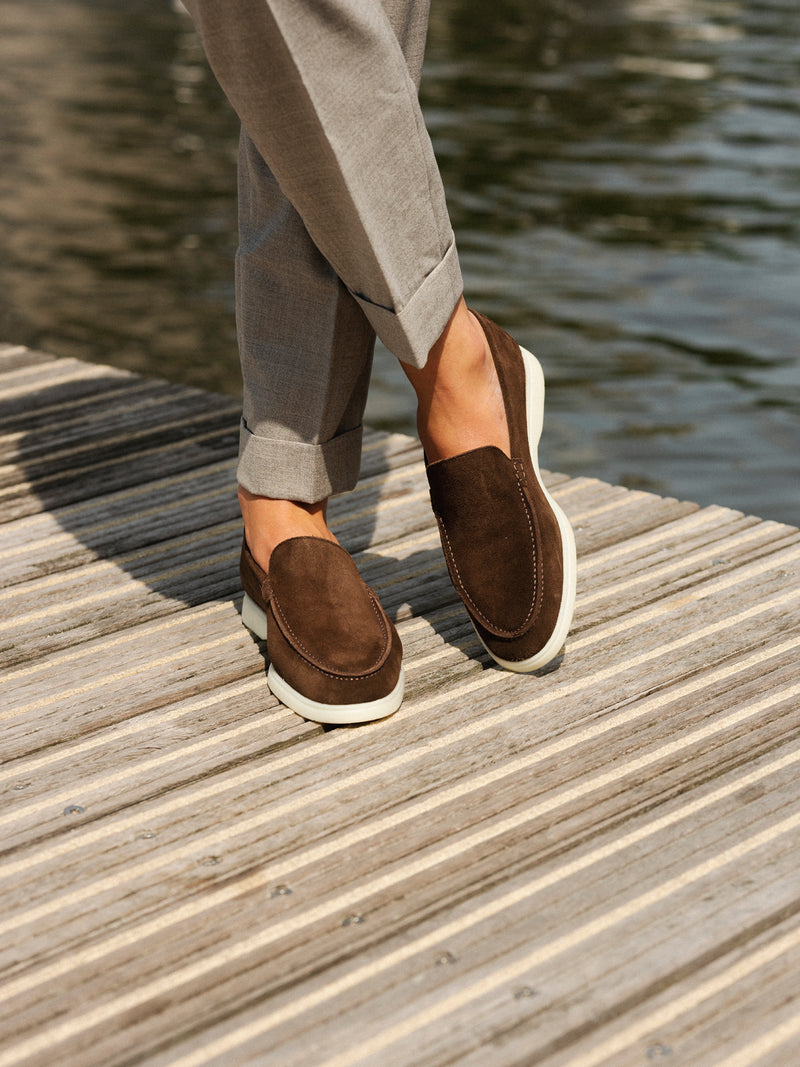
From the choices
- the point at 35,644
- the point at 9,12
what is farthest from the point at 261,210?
the point at 9,12

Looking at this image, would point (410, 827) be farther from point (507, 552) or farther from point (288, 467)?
point (288, 467)

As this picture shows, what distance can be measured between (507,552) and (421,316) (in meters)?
0.30

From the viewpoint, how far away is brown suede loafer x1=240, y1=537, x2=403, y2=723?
1499 millimetres

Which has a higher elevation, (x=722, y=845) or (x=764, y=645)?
(x=722, y=845)

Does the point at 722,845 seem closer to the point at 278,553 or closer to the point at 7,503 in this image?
the point at 278,553

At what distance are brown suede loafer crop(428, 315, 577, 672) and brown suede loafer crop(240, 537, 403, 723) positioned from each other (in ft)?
0.40

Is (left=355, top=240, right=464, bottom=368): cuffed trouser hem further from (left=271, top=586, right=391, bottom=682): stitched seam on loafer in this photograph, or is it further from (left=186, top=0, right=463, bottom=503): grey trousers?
(left=271, top=586, right=391, bottom=682): stitched seam on loafer

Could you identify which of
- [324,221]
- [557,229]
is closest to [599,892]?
[324,221]

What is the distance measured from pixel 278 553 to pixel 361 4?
63 centimetres

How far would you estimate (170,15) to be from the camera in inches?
534

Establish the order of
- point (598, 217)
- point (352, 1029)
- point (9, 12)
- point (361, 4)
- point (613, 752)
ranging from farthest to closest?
point (9, 12)
point (598, 217)
point (613, 752)
point (361, 4)
point (352, 1029)

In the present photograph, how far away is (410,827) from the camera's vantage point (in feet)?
4.40

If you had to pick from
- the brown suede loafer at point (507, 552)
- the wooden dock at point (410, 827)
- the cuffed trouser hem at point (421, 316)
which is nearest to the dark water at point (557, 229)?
the wooden dock at point (410, 827)

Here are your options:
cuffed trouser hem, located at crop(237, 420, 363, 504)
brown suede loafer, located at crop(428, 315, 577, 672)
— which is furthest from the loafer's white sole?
cuffed trouser hem, located at crop(237, 420, 363, 504)
